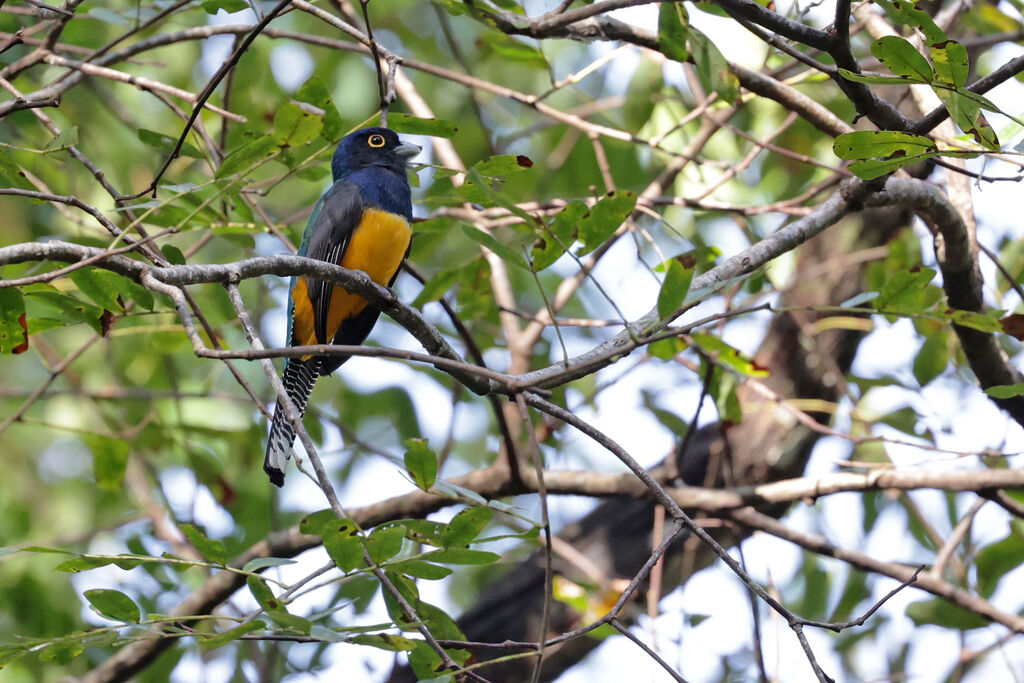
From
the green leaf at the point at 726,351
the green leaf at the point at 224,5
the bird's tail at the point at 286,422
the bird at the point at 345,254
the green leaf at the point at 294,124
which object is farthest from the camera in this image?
the bird at the point at 345,254

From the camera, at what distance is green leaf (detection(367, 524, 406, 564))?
2.20m

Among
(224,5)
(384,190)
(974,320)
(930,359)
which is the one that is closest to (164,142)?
(224,5)

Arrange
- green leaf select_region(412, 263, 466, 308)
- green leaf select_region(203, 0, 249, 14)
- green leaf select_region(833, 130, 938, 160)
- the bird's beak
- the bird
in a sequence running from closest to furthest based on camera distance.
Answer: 1. green leaf select_region(833, 130, 938, 160)
2. green leaf select_region(203, 0, 249, 14)
3. green leaf select_region(412, 263, 466, 308)
4. the bird
5. the bird's beak

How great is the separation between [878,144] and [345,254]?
113 inches

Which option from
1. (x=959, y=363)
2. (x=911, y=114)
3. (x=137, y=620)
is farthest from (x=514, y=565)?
(x=137, y=620)

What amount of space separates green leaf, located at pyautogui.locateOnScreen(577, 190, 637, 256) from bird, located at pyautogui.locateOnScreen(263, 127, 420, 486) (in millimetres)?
2208

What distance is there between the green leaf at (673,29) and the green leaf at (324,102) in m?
1.11

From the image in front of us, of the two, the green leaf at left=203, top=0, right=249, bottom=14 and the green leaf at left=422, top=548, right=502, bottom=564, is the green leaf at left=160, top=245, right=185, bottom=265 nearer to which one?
the green leaf at left=203, top=0, right=249, bottom=14

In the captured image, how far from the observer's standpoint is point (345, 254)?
465cm

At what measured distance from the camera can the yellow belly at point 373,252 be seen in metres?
4.57

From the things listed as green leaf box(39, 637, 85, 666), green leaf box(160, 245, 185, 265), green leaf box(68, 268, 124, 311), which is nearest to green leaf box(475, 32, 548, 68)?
green leaf box(160, 245, 185, 265)

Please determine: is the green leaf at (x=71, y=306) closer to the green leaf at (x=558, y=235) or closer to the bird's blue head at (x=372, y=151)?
the green leaf at (x=558, y=235)

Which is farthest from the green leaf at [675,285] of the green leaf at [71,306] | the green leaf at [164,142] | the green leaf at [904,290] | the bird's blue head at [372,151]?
the bird's blue head at [372,151]

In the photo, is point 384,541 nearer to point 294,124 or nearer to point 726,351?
point 294,124
